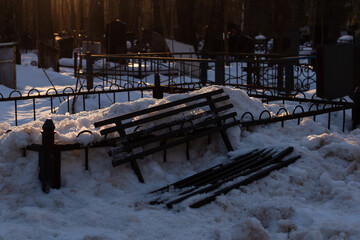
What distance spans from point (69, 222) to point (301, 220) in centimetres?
190

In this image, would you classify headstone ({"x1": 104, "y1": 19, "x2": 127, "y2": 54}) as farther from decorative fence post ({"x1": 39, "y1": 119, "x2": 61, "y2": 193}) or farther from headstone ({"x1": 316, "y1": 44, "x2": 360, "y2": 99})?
decorative fence post ({"x1": 39, "y1": 119, "x2": 61, "y2": 193})

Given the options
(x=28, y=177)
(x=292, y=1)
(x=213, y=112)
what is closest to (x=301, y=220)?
(x=213, y=112)

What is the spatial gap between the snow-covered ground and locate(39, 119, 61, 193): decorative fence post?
0.10m

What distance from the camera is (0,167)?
15.3ft

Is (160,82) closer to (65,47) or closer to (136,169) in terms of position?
(136,169)

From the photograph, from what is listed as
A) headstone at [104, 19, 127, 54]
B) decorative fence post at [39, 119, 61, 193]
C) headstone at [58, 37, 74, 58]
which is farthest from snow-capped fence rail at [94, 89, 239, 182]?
headstone at [58, 37, 74, 58]

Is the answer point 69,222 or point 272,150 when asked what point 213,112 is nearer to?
point 272,150

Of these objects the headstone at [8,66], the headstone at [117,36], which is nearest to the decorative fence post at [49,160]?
the headstone at [8,66]

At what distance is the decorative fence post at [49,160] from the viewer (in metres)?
4.55

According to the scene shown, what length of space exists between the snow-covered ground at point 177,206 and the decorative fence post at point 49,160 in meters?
0.10

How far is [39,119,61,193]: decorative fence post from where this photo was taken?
455 centimetres

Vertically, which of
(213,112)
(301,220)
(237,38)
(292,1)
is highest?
(292,1)

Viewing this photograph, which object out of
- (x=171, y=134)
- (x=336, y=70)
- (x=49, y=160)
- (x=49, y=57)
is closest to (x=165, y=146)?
(x=171, y=134)

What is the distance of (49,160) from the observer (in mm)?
4598
